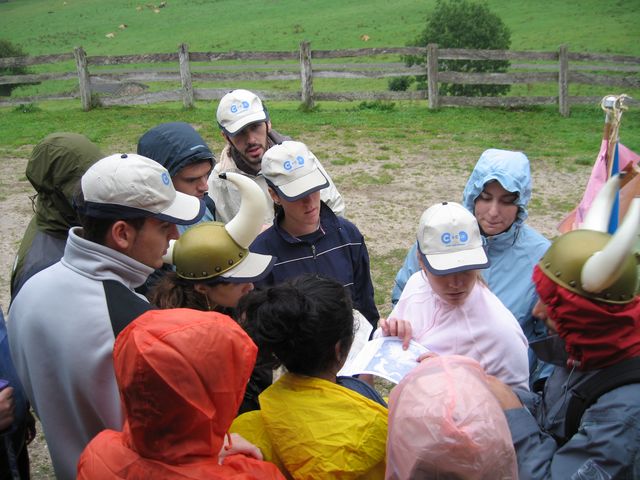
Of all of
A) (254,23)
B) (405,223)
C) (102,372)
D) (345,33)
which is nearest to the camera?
(102,372)

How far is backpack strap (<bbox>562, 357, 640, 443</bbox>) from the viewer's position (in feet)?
7.08

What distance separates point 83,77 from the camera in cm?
1716

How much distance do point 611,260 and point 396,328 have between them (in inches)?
46.9

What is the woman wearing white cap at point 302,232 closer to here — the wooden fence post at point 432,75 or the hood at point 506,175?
the hood at point 506,175

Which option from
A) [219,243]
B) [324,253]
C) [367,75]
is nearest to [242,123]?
[324,253]

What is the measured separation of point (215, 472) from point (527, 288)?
213cm

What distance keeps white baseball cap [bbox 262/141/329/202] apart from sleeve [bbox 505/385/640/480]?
1.70 metres

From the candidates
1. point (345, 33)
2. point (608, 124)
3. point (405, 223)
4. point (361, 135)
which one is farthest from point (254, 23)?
point (608, 124)

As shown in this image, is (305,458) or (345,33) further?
(345,33)

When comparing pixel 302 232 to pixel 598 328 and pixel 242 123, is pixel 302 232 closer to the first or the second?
pixel 242 123

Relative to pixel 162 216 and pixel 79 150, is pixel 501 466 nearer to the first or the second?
pixel 162 216

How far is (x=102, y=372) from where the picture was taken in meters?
2.45

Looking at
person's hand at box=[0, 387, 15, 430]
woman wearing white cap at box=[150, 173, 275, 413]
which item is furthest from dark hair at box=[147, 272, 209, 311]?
person's hand at box=[0, 387, 15, 430]

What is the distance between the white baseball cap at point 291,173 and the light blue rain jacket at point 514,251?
676 millimetres
